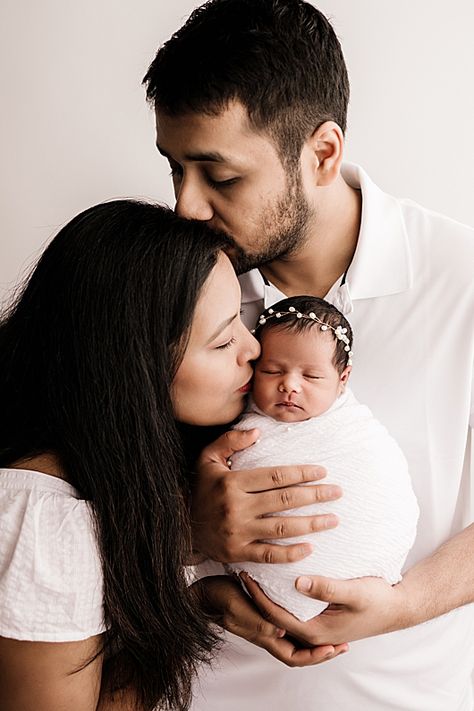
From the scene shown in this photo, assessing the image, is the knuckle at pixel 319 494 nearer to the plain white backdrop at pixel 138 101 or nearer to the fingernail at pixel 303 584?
the fingernail at pixel 303 584

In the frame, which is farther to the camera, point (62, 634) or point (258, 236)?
point (258, 236)

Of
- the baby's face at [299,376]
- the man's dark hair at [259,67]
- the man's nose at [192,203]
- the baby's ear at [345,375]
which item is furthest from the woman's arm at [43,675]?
the man's dark hair at [259,67]

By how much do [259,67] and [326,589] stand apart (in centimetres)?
94

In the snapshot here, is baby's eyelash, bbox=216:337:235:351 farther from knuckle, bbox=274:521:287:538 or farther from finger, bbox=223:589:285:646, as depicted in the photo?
finger, bbox=223:589:285:646

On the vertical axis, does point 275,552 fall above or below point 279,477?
below

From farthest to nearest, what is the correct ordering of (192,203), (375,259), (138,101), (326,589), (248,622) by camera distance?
(138,101)
(375,259)
(192,203)
(248,622)
(326,589)

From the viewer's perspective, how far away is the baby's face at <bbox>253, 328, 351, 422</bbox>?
1.59m

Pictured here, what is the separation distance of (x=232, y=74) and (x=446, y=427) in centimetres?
78

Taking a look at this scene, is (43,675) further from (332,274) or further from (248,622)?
(332,274)

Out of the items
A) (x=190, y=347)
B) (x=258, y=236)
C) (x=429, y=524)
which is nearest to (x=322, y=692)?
(x=429, y=524)

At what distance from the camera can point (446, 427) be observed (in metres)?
1.78

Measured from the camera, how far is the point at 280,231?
5.87 ft

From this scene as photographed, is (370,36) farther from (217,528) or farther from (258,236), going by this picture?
(217,528)

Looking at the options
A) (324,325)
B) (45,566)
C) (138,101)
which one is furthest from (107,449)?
(138,101)
